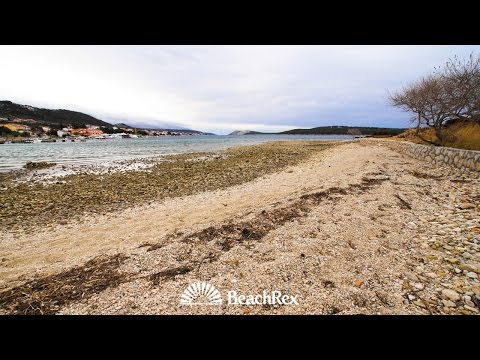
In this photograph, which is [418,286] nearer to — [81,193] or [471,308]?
[471,308]

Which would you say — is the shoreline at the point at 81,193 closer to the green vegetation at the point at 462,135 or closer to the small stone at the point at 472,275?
the small stone at the point at 472,275

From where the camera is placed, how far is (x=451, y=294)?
134 inches

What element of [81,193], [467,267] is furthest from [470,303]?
[81,193]

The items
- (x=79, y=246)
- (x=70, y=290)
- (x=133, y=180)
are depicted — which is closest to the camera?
(x=70, y=290)

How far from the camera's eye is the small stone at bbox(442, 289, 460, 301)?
333 cm

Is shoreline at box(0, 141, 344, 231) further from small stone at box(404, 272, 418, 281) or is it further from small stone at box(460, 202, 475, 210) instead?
small stone at box(404, 272, 418, 281)

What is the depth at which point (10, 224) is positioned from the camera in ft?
28.4

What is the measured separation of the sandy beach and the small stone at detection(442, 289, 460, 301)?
0.04 feet

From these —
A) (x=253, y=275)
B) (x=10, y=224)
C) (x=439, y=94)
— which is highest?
(x=439, y=94)

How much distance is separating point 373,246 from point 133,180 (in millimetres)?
15137
